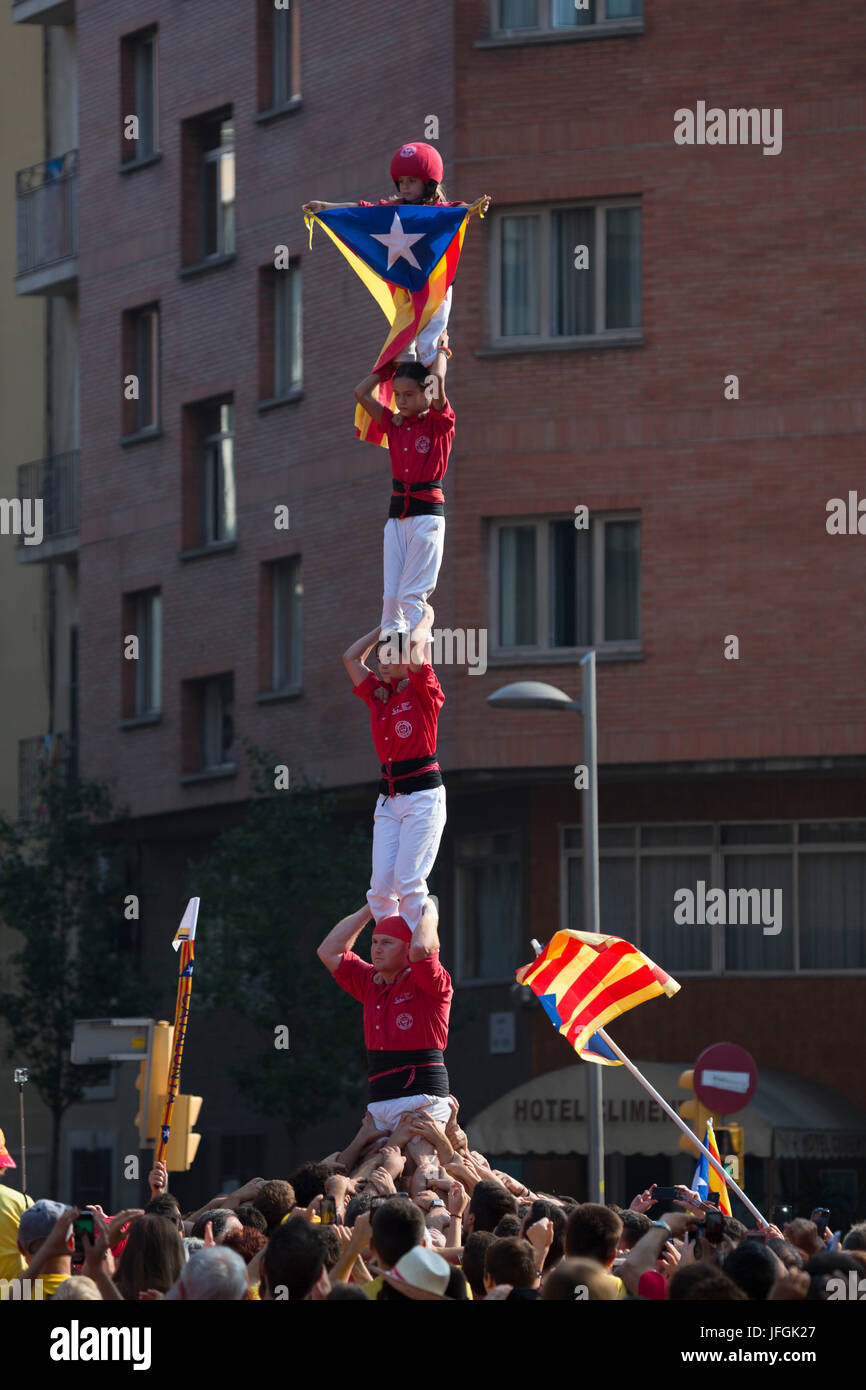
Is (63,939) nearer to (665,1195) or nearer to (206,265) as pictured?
(206,265)

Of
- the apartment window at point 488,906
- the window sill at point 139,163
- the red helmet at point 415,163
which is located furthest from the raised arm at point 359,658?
the window sill at point 139,163

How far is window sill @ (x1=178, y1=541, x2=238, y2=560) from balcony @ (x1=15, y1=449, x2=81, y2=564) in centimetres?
385

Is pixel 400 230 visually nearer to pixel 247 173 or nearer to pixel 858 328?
pixel 858 328

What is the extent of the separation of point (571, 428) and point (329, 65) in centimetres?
639

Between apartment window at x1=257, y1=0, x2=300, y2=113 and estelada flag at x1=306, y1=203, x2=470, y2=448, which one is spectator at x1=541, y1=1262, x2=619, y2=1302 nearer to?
estelada flag at x1=306, y1=203, x2=470, y2=448

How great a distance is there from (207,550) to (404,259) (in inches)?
852

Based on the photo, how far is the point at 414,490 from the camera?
1562 cm

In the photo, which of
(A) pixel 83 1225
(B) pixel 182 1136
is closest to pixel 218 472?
(B) pixel 182 1136

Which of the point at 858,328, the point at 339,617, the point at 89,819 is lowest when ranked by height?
the point at 89,819

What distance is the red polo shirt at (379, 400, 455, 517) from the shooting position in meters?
15.5

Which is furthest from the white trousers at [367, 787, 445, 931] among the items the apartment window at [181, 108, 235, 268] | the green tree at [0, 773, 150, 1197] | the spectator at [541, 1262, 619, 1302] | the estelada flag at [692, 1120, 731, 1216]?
the apartment window at [181, 108, 235, 268]

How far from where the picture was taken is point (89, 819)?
38062mm

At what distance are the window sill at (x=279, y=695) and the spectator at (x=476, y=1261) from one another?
85.4 ft
